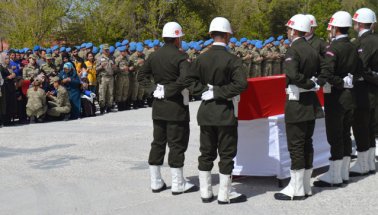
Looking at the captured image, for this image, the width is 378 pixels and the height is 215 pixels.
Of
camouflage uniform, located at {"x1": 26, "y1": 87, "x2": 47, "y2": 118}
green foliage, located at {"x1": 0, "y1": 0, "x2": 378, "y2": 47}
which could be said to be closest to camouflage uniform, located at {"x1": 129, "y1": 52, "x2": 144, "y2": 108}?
camouflage uniform, located at {"x1": 26, "y1": 87, "x2": 47, "y2": 118}

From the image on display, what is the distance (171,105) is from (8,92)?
8739mm

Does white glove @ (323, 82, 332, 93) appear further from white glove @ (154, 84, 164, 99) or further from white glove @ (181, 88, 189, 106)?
white glove @ (154, 84, 164, 99)

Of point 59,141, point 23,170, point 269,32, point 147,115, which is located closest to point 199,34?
point 269,32

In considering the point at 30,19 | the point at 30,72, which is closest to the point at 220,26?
the point at 30,72

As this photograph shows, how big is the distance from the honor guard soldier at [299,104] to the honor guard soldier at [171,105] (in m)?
1.26

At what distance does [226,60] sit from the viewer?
719cm

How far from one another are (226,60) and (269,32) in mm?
45692

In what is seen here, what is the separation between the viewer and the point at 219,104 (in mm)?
7312

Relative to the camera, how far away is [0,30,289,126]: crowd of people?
15.6 meters

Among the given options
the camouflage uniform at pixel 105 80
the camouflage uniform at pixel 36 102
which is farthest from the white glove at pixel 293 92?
the camouflage uniform at pixel 105 80

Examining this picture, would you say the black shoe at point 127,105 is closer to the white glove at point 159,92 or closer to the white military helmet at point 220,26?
the white glove at point 159,92

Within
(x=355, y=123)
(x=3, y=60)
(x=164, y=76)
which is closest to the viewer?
(x=164, y=76)

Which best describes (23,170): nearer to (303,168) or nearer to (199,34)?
(303,168)

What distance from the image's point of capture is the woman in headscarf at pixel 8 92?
50.2 feet
